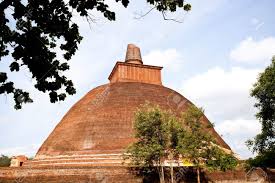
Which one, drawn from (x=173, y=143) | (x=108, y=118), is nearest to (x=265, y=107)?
(x=173, y=143)

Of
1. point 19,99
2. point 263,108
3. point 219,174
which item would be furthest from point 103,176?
point 19,99

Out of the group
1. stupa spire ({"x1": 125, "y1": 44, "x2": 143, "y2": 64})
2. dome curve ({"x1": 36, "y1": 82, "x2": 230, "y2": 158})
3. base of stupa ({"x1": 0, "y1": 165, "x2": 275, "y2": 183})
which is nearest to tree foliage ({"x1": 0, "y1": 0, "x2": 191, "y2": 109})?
base of stupa ({"x1": 0, "y1": 165, "x2": 275, "y2": 183})

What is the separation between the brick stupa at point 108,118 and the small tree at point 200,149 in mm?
3120

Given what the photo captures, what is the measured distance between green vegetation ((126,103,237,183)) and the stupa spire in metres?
15.6

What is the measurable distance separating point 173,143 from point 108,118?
30.8 feet

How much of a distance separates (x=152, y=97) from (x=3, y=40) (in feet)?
87.1

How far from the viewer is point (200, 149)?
21.6 m

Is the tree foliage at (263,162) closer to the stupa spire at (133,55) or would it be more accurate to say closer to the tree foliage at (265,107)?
the tree foliage at (265,107)

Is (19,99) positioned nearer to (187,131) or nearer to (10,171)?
(187,131)

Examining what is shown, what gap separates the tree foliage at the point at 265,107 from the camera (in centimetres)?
2234

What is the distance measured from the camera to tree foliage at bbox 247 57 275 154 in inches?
880

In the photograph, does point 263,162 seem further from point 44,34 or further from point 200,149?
point 44,34

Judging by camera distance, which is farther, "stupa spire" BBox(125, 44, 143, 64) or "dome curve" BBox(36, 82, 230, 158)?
"stupa spire" BBox(125, 44, 143, 64)

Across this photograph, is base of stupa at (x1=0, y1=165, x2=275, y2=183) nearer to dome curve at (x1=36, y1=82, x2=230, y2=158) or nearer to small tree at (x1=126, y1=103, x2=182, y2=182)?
small tree at (x1=126, y1=103, x2=182, y2=182)
